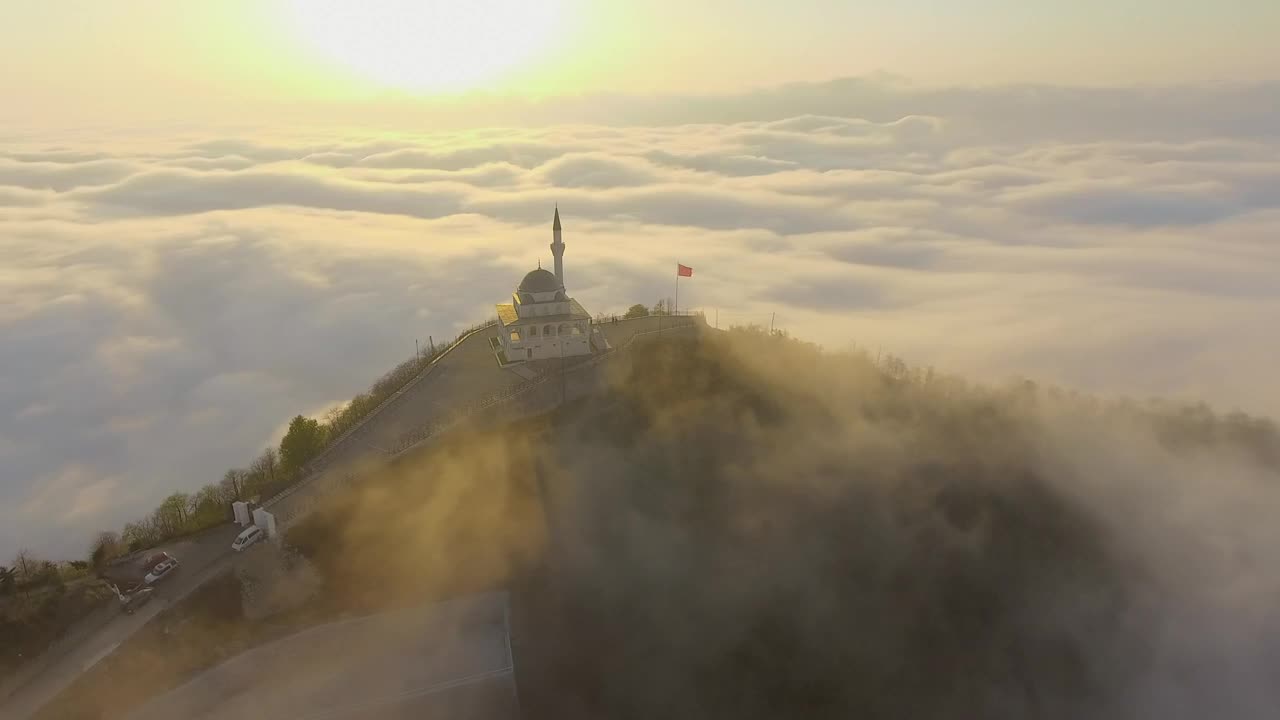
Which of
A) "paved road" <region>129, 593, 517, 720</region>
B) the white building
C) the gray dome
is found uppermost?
the gray dome

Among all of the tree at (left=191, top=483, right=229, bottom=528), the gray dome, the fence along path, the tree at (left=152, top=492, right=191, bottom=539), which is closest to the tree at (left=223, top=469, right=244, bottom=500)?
the tree at (left=191, top=483, right=229, bottom=528)

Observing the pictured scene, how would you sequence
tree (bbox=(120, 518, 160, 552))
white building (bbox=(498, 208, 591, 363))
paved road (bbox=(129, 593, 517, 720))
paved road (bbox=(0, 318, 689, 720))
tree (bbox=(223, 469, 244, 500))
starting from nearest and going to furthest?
paved road (bbox=(0, 318, 689, 720)) < paved road (bbox=(129, 593, 517, 720)) < tree (bbox=(120, 518, 160, 552)) < tree (bbox=(223, 469, 244, 500)) < white building (bbox=(498, 208, 591, 363))

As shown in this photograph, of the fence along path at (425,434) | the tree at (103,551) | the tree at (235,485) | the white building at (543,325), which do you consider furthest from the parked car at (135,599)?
the white building at (543,325)

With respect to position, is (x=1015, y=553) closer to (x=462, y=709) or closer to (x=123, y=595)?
(x=462, y=709)

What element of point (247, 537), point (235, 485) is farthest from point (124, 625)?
point (235, 485)

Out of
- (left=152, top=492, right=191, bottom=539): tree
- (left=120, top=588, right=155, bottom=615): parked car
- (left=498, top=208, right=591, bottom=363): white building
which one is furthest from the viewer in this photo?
(left=498, top=208, right=591, bottom=363): white building

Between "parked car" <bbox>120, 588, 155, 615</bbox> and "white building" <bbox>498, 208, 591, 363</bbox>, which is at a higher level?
"white building" <bbox>498, 208, 591, 363</bbox>

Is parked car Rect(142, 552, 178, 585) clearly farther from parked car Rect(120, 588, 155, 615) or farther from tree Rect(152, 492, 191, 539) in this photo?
tree Rect(152, 492, 191, 539)
